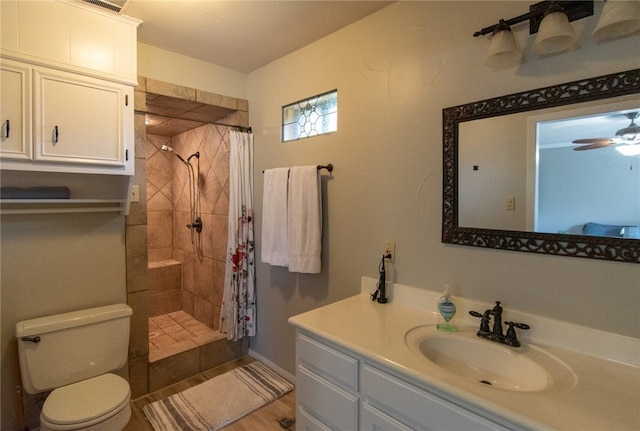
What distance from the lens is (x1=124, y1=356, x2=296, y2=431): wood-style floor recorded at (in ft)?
6.48

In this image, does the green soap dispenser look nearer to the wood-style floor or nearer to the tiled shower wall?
the wood-style floor

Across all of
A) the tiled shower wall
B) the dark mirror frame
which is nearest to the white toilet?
the tiled shower wall

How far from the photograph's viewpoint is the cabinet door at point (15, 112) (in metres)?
1.50

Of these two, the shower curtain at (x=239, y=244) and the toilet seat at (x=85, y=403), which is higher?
the shower curtain at (x=239, y=244)

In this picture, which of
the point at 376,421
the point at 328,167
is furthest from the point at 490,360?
the point at 328,167

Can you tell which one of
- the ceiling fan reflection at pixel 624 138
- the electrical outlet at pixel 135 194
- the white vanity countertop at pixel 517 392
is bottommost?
the white vanity countertop at pixel 517 392

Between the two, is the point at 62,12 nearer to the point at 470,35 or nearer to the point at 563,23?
the point at 470,35

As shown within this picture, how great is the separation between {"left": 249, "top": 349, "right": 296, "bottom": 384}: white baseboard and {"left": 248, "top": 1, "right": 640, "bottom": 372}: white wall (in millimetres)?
49

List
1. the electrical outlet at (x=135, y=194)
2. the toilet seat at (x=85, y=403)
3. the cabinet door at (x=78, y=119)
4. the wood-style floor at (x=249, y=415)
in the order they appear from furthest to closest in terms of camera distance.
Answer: the electrical outlet at (x=135, y=194), the wood-style floor at (x=249, y=415), the cabinet door at (x=78, y=119), the toilet seat at (x=85, y=403)

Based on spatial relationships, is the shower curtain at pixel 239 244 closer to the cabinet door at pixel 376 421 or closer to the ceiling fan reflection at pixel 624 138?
the cabinet door at pixel 376 421

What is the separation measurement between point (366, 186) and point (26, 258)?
2.01 m

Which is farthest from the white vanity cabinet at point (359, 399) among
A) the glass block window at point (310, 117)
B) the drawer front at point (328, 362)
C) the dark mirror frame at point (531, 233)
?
the glass block window at point (310, 117)

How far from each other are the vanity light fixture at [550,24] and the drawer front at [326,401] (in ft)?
4.99

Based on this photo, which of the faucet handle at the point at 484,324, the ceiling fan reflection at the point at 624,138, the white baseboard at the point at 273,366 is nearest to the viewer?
the ceiling fan reflection at the point at 624,138
